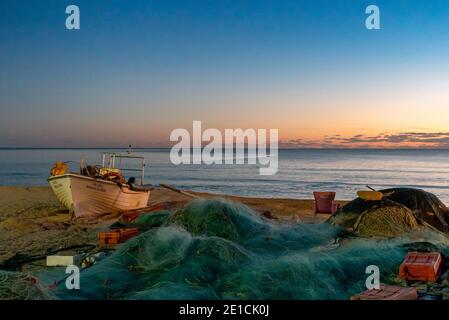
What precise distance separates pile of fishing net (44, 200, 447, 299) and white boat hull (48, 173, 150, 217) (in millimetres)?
6739

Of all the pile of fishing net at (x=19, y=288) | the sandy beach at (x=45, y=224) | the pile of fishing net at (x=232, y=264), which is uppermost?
the pile of fishing net at (x=19, y=288)

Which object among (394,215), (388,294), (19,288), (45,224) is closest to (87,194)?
(45,224)

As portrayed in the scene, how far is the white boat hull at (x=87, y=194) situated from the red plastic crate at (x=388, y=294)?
33.2 feet

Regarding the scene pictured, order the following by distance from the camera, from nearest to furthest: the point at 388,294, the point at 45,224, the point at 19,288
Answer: the point at 19,288 → the point at 388,294 → the point at 45,224

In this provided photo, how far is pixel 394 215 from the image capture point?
322 inches

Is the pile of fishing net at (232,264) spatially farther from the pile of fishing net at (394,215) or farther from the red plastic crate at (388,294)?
the pile of fishing net at (394,215)

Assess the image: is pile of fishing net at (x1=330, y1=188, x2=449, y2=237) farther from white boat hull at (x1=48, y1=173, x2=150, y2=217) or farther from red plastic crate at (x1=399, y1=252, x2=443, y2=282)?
white boat hull at (x1=48, y1=173, x2=150, y2=217)

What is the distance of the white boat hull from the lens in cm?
1356

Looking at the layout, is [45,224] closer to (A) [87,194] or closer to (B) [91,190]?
(A) [87,194]

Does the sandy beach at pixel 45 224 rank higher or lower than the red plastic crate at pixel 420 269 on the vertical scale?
lower

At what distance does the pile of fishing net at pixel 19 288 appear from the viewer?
4.43 m

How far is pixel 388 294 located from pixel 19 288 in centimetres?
394

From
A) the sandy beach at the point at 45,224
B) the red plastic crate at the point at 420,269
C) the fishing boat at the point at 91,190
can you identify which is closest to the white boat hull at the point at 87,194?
the fishing boat at the point at 91,190

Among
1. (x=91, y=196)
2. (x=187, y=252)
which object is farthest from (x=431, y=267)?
(x=91, y=196)
